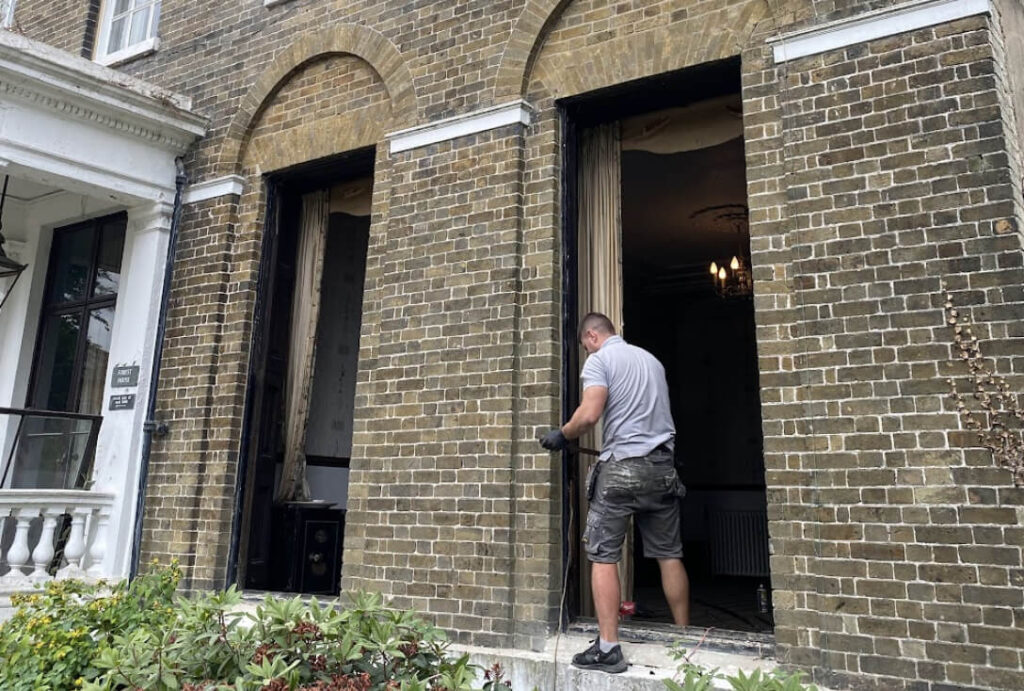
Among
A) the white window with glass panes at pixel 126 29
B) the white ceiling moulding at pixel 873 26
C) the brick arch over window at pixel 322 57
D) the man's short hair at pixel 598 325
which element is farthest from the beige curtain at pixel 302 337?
the white ceiling moulding at pixel 873 26

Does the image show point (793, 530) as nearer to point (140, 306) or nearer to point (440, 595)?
point (440, 595)

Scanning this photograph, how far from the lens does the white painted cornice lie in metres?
6.79

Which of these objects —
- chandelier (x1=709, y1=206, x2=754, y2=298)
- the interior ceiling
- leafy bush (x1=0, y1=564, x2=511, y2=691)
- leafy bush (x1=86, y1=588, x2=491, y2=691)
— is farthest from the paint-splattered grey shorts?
chandelier (x1=709, y1=206, x2=754, y2=298)

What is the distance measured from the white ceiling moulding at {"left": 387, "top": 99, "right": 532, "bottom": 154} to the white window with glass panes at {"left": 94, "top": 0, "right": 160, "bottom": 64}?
13.9 feet

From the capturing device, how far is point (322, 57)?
7395mm

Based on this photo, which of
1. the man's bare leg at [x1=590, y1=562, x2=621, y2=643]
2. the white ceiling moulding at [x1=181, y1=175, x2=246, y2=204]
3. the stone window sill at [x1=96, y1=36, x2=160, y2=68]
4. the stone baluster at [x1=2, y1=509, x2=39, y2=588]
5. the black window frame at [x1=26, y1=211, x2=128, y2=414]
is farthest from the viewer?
the stone window sill at [x1=96, y1=36, x2=160, y2=68]

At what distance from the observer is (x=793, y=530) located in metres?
4.43

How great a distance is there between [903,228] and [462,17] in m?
3.87

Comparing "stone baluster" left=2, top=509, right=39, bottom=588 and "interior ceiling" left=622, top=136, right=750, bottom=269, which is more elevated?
"interior ceiling" left=622, top=136, right=750, bottom=269

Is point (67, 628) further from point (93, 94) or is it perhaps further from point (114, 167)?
point (93, 94)

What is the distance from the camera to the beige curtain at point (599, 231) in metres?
5.88

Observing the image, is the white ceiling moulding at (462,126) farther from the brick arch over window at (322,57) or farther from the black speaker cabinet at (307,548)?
the black speaker cabinet at (307,548)

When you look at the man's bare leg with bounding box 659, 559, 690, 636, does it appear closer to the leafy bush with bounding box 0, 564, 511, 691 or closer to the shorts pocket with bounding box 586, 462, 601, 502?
the shorts pocket with bounding box 586, 462, 601, 502

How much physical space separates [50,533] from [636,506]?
5.12m
